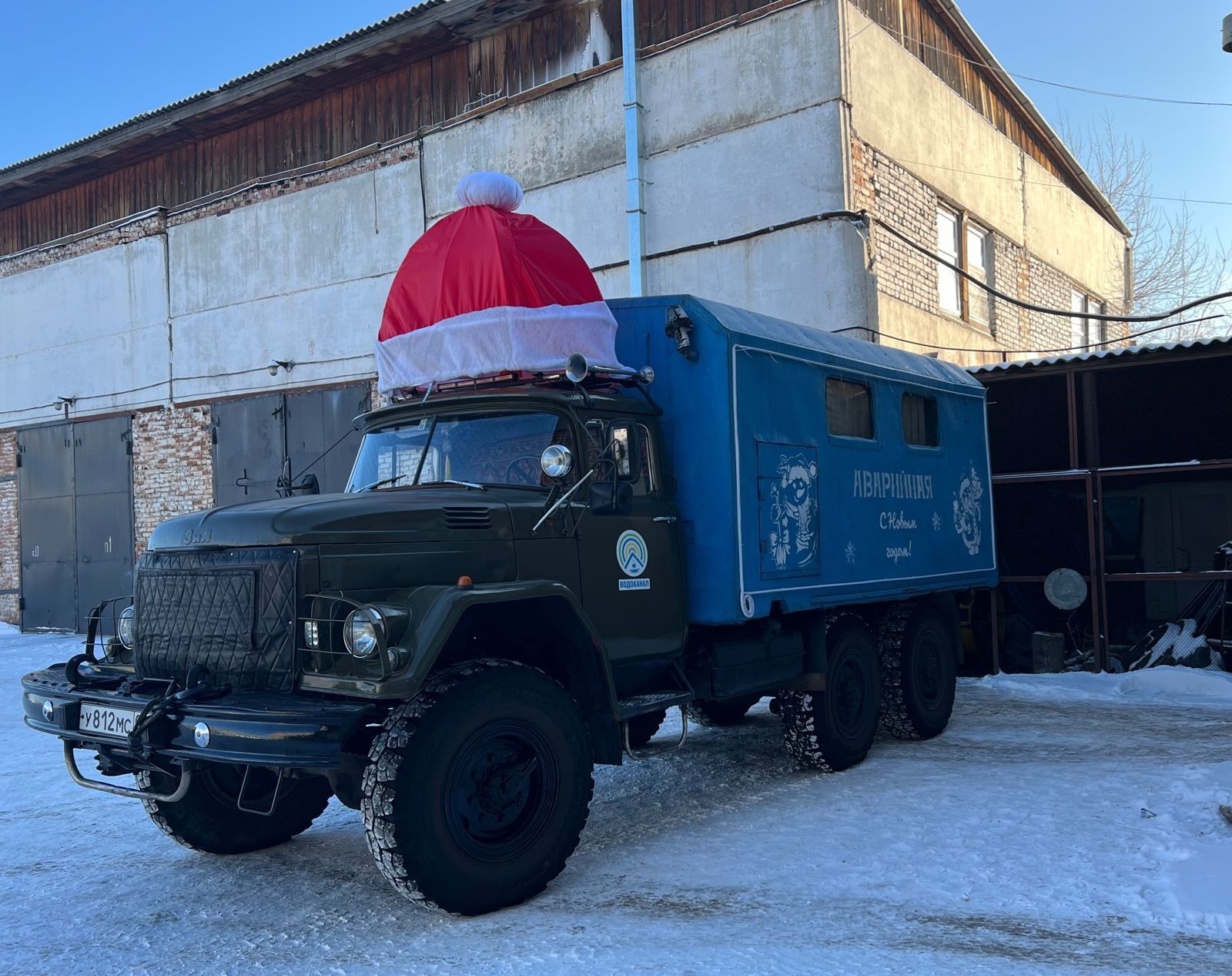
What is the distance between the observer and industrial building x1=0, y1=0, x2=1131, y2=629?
13.0 m

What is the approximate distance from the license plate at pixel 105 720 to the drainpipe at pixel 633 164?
9608 millimetres

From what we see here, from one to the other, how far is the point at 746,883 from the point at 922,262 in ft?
35.4

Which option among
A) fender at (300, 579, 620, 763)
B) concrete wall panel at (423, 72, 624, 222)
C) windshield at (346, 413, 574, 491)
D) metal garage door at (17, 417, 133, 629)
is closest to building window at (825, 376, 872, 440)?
windshield at (346, 413, 574, 491)

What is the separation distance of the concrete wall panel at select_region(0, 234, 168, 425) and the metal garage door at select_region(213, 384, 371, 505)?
1.94 meters

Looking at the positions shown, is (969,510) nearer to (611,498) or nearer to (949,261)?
(611,498)

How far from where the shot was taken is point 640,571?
6043 millimetres

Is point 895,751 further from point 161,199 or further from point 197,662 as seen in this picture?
point 161,199

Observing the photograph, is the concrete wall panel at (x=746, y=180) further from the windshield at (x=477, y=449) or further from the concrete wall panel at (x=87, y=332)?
the concrete wall panel at (x=87, y=332)

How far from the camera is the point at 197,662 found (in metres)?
4.97

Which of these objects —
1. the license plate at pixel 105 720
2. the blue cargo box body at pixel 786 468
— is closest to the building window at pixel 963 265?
the blue cargo box body at pixel 786 468

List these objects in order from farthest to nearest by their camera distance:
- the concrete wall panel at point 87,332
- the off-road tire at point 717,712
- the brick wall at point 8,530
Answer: the brick wall at point 8,530 → the concrete wall panel at point 87,332 → the off-road tire at point 717,712

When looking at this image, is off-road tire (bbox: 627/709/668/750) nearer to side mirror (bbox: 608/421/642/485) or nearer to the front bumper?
side mirror (bbox: 608/421/642/485)

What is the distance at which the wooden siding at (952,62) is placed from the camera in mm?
14109

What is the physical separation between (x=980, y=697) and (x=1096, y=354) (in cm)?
366
